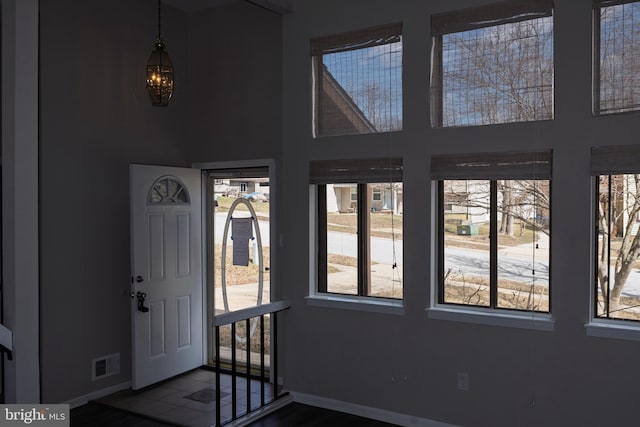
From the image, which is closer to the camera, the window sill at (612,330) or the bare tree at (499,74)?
the window sill at (612,330)

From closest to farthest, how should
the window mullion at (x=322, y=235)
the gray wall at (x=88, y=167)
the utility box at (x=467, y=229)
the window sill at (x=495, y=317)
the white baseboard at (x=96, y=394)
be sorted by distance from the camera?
the window sill at (x=495, y=317) → the utility box at (x=467, y=229) → the gray wall at (x=88, y=167) → the white baseboard at (x=96, y=394) → the window mullion at (x=322, y=235)

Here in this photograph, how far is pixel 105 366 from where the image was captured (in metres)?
4.72

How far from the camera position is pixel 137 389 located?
473 cm

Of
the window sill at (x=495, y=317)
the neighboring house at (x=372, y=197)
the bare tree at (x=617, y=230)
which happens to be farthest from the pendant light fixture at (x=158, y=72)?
the bare tree at (x=617, y=230)


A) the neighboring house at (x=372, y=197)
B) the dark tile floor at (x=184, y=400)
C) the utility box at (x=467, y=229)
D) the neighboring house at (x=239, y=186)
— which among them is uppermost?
the neighboring house at (x=239, y=186)

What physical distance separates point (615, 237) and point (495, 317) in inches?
34.4

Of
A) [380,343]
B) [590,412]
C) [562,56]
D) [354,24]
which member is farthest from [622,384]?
[354,24]

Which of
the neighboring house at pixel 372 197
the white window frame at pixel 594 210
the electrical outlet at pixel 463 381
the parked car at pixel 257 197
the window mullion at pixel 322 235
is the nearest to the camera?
the white window frame at pixel 594 210

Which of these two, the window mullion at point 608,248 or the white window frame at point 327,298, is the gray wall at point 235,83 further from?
the window mullion at point 608,248

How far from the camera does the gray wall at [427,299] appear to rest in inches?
136

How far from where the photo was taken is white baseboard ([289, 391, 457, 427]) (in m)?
4.02

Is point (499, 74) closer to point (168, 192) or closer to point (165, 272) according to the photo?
point (168, 192)

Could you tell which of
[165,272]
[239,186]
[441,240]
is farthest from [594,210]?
[165,272]

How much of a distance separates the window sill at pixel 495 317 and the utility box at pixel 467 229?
1.70ft
